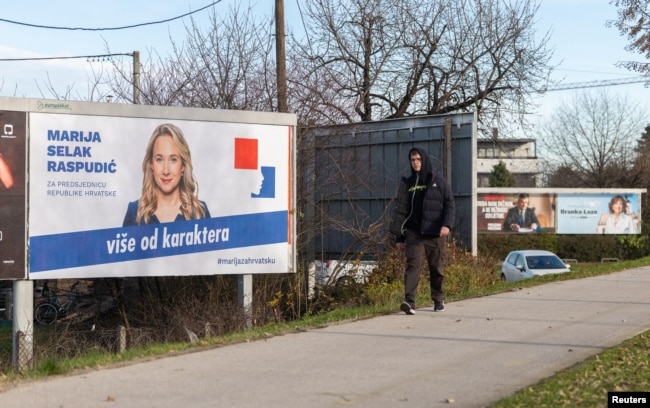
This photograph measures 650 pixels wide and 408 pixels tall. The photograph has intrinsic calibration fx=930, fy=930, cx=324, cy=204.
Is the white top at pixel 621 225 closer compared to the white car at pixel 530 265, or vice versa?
the white car at pixel 530 265

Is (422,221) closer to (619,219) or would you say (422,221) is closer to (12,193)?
(12,193)

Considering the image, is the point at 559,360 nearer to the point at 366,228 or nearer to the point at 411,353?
the point at 411,353

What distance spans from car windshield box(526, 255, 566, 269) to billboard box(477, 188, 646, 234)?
22.1 metres

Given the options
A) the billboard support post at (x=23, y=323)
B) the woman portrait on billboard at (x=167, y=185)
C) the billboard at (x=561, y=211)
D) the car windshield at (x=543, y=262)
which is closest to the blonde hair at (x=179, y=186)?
the woman portrait on billboard at (x=167, y=185)

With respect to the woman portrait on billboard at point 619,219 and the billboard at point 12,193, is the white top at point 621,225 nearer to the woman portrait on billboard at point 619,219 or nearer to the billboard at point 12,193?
the woman portrait on billboard at point 619,219

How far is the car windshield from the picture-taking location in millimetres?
25562

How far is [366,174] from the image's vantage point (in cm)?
1902

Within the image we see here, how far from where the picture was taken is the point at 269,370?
7727 mm

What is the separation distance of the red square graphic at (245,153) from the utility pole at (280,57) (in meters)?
3.20

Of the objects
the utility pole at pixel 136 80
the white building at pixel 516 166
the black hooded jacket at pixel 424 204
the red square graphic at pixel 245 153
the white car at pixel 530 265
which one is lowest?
the white car at pixel 530 265

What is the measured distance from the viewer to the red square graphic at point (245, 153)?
44.8 feet

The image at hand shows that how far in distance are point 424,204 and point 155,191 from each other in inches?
157

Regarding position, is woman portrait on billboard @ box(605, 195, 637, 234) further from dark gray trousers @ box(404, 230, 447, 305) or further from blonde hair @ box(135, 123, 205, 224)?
dark gray trousers @ box(404, 230, 447, 305)

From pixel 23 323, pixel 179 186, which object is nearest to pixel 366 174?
pixel 179 186
